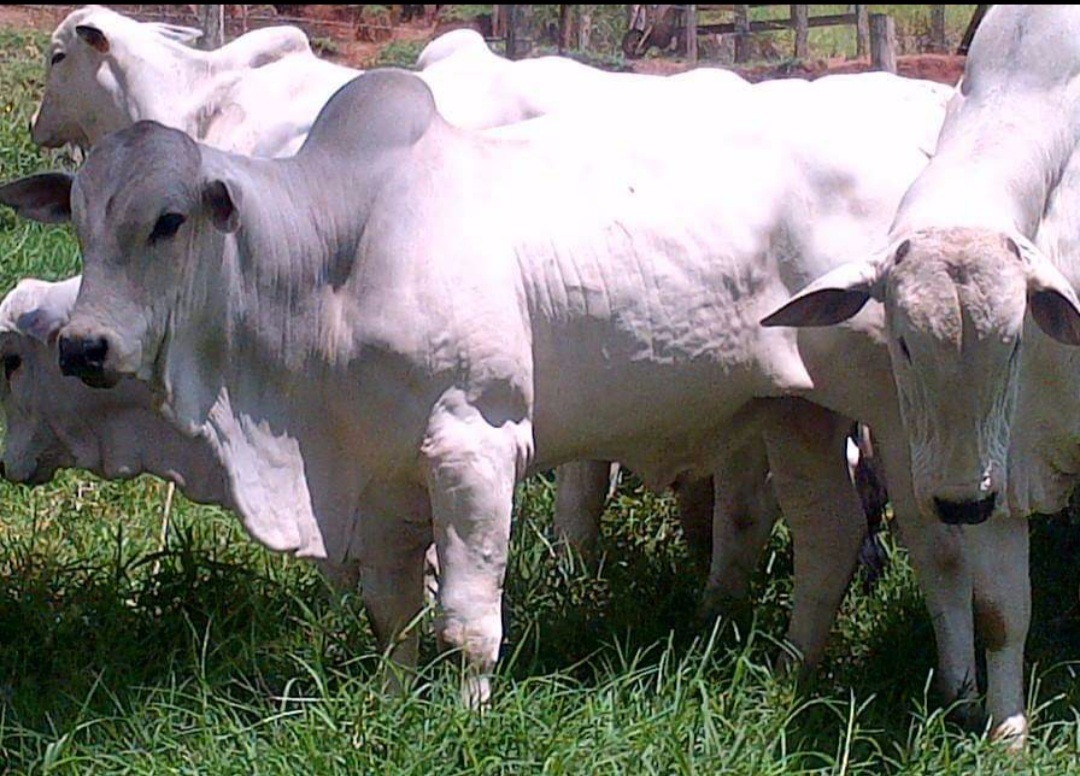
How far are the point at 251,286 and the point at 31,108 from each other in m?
7.58

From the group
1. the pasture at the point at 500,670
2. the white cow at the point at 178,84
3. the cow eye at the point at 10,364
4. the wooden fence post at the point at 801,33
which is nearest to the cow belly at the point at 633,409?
the pasture at the point at 500,670

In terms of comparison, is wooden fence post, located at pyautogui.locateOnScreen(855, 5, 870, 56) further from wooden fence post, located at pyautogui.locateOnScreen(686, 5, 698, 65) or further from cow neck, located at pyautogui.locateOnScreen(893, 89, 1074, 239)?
cow neck, located at pyautogui.locateOnScreen(893, 89, 1074, 239)

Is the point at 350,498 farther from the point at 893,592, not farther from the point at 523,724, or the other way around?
the point at 893,592

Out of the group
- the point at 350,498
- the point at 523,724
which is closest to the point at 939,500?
the point at 523,724

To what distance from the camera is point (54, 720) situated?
13.7 feet

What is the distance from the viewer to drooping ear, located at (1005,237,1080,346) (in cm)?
370

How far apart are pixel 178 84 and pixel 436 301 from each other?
308cm

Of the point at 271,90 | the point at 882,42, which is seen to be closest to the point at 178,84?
the point at 271,90

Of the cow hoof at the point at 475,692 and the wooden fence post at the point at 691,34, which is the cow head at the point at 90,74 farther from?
the wooden fence post at the point at 691,34

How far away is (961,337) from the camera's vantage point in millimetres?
3613

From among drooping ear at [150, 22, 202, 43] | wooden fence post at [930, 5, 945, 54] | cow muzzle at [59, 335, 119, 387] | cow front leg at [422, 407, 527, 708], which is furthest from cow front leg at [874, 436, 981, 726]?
wooden fence post at [930, 5, 945, 54]

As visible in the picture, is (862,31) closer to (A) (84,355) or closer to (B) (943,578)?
(B) (943,578)

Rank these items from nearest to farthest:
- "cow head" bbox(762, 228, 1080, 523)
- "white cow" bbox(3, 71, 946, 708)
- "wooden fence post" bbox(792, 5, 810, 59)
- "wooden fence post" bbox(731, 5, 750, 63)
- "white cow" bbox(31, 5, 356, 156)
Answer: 1. "cow head" bbox(762, 228, 1080, 523)
2. "white cow" bbox(3, 71, 946, 708)
3. "white cow" bbox(31, 5, 356, 156)
4. "wooden fence post" bbox(792, 5, 810, 59)
5. "wooden fence post" bbox(731, 5, 750, 63)

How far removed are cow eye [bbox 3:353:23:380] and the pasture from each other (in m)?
0.57
